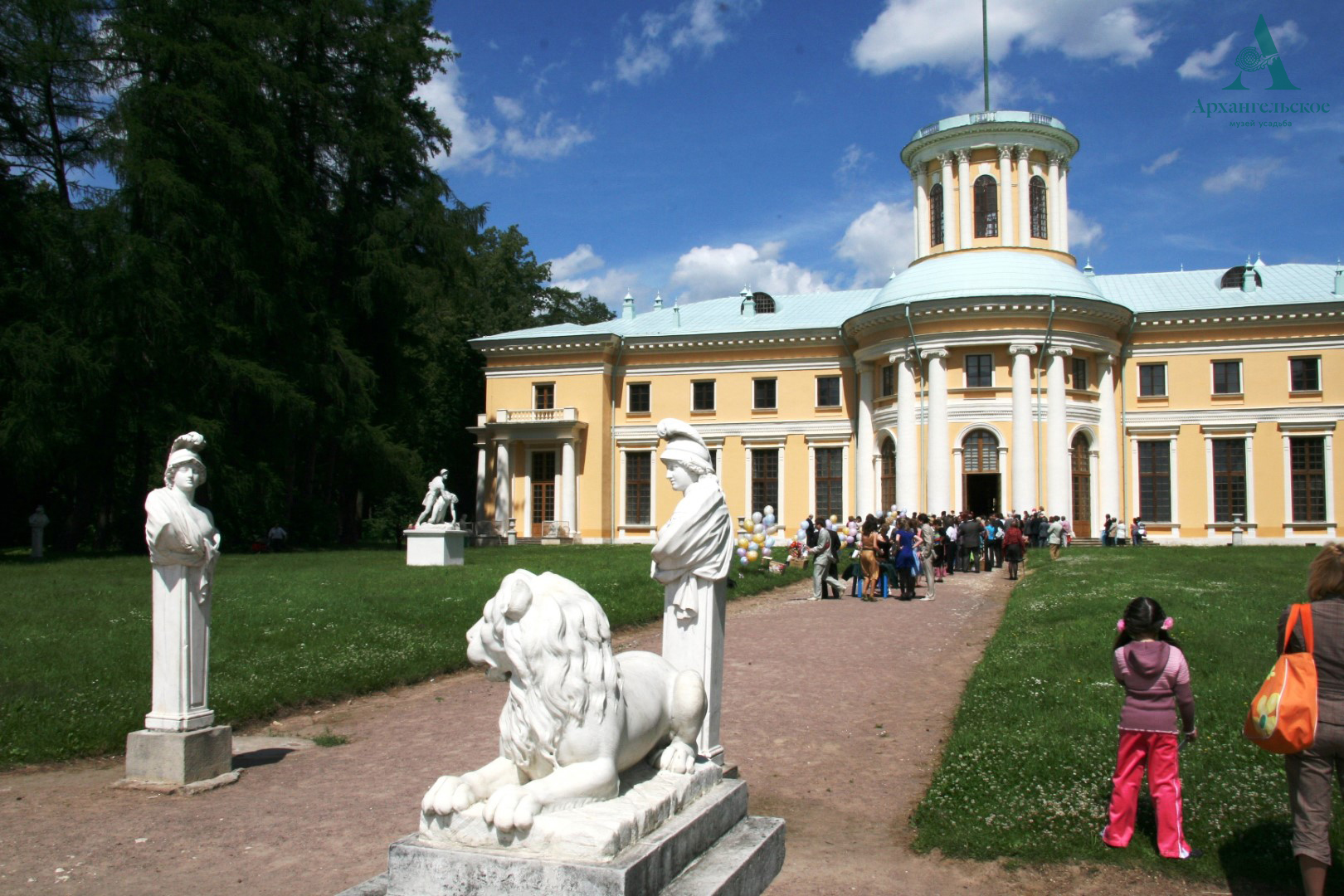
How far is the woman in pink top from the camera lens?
17.8 ft

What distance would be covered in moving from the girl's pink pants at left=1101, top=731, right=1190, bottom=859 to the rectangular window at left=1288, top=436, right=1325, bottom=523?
38.0 metres

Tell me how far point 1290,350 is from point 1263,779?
37641 mm

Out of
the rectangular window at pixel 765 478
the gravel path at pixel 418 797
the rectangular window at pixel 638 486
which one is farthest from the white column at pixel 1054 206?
the gravel path at pixel 418 797

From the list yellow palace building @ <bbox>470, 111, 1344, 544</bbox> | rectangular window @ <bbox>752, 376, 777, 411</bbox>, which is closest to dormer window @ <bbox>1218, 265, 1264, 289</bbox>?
yellow palace building @ <bbox>470, 111, 1344, 544</bbox>

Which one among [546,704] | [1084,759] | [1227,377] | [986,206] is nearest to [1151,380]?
[1227,377]

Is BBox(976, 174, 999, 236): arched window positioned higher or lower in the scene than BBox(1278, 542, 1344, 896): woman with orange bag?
higher

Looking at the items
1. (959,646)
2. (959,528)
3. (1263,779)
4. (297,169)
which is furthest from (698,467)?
(297,169)

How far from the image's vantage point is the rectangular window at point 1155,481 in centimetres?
3903

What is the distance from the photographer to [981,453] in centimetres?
3600

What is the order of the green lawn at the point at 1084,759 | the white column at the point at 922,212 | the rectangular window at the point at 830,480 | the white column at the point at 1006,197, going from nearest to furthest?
1. the green lawn at the point at 1084,759
2. the white column at the point at 1006,197
3. the rectangular window at the point at 830,480
4. the white column at the point at 922,212

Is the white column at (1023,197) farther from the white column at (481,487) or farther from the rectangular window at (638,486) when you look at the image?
the white column at (481,487)

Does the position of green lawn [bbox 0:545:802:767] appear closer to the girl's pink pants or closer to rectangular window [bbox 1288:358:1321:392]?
the girl's pink pants

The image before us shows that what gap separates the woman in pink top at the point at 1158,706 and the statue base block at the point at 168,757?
613 centimetres

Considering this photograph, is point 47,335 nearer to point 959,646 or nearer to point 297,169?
point 297,169
